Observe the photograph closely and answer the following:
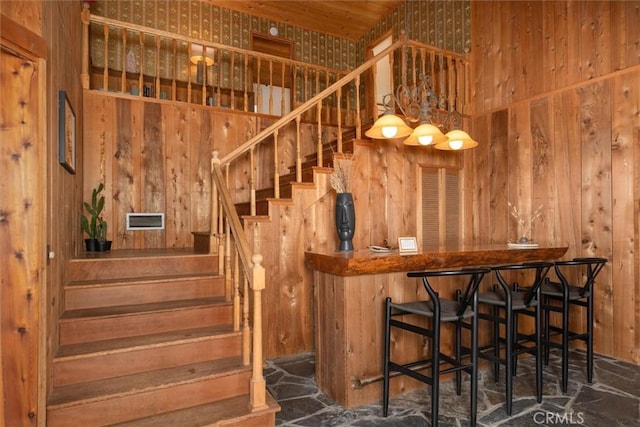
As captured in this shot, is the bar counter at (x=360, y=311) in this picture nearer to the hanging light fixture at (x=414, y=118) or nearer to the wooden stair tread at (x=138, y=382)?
the wooden stair tread at (x=138, y=382)

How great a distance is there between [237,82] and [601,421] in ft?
21.3

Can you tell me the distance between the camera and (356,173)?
4.14 metres

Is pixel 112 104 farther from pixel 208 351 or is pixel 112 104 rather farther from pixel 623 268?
pixel 623 268

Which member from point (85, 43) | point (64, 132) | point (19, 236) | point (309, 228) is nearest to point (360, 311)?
point (309, 228)

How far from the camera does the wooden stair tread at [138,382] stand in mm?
2213

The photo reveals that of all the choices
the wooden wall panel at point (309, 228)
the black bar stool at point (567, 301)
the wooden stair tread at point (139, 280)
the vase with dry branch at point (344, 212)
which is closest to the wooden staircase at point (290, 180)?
the wooden wall panel at point (309, 228)

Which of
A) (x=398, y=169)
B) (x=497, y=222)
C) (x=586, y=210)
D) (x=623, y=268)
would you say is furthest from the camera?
(x=497, y=222)

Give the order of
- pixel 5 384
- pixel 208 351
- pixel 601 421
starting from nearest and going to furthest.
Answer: pixel 5 384 < pixel 601 421 < pixel 208 351

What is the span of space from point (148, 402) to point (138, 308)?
784 millimetres

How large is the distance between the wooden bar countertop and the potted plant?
7.32 ft

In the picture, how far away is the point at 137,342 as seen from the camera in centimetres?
263

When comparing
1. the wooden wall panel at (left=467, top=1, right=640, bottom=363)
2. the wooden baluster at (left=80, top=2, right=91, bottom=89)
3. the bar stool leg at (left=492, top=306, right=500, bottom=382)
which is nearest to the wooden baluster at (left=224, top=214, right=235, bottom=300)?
the bar stool leg at (left=492, top=306, right=500, bottom=382)

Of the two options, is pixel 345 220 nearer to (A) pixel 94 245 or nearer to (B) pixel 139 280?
(B) pixel 139 280

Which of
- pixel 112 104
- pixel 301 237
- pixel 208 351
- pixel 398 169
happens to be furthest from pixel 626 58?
pixel 112 104
